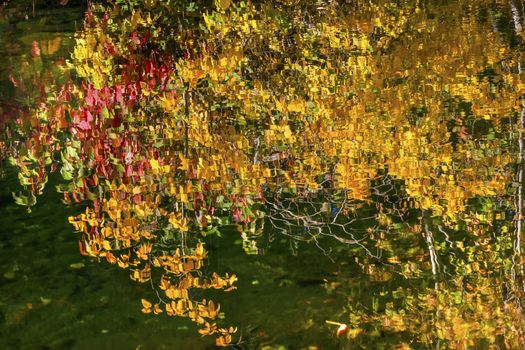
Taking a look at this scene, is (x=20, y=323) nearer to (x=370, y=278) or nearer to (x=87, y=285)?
(x=87, y=285)

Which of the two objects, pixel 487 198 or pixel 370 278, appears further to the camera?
pixel 487 198

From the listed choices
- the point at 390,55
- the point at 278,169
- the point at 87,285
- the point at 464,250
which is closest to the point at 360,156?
the point at 278,169

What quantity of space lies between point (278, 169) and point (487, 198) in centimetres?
210

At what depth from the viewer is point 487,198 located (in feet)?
22.5

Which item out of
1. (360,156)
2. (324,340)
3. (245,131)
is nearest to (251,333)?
(324,340)

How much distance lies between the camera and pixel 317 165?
783 cm

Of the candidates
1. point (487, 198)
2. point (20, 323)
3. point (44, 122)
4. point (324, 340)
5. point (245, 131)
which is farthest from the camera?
point (44, 122)

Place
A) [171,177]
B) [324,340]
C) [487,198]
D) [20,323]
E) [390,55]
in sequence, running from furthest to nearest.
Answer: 1. [390,55]
2. [171,177]
3. [487,198]
4. [20,323]
5. [324,340]

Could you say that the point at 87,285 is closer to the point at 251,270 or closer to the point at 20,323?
the point at 20,323

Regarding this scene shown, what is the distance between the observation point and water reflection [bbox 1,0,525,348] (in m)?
5.52

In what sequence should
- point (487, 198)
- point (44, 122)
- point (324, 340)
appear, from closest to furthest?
point (324, 340) < point (487, 198) < point (44, 122)

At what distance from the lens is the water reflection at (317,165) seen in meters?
5.52

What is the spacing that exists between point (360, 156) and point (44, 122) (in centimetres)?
445

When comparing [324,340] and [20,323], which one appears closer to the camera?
[324,340]
